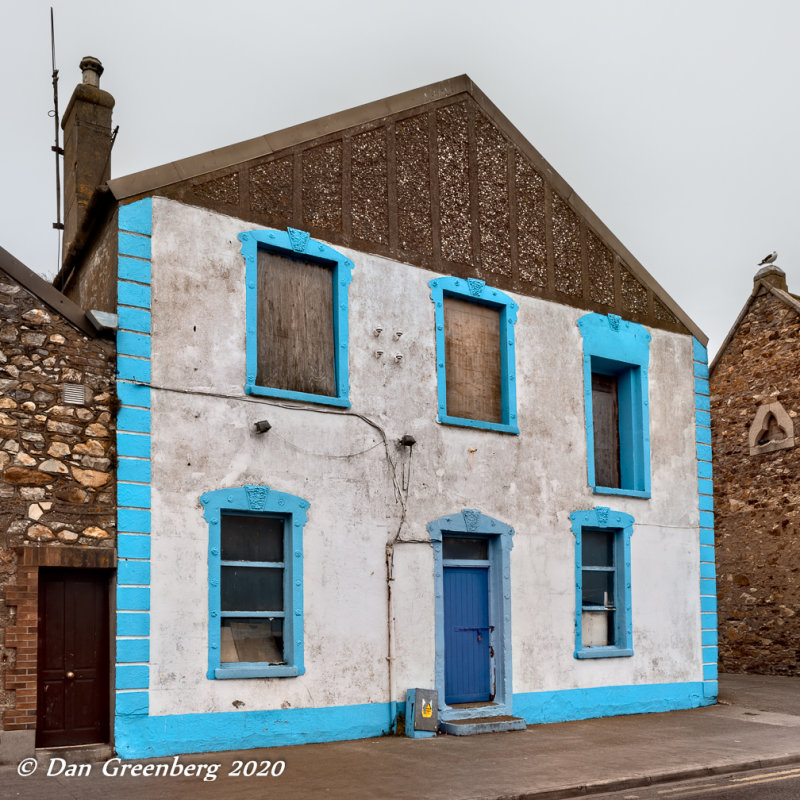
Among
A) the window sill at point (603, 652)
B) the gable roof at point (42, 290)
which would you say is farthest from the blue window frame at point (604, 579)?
the gable roof at point (42, 290)

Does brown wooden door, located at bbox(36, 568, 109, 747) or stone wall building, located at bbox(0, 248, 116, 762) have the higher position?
stone wall building, located at bbox(0, 248, 116, 762)

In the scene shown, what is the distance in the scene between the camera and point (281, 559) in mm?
11531

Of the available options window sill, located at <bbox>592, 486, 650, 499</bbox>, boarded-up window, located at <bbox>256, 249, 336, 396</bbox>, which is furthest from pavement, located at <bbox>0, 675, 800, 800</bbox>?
boarded-up window, located at <bbox>256, 249, 336, 396</bbox>

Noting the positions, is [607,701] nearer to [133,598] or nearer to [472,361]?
[472,361]

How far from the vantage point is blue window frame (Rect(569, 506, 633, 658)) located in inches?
558

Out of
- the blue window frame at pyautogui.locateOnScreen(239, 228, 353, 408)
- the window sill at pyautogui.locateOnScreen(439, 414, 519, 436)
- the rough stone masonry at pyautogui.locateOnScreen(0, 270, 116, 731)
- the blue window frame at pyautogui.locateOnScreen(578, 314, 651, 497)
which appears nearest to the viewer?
the rough stone masonry at pyautogui.locateOnScreen(0, 270, 116, 731)

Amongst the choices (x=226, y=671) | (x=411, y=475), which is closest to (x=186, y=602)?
(x=226, y=671)

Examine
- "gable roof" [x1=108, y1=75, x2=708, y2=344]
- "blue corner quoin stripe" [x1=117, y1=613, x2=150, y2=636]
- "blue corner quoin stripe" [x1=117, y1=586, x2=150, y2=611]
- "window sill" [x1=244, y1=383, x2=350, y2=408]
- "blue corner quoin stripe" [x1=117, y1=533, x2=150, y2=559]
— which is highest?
"gable roof" [x1=108, y1=75, x2=708, y2=344]

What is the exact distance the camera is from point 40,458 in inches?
392

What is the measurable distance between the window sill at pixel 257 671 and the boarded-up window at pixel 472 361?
4100 millimetres

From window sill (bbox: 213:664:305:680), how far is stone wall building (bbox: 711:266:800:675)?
11769mm

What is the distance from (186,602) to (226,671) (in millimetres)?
865

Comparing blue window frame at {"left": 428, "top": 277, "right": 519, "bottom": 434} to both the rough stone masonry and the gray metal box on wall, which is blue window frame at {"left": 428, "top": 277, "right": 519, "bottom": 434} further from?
the rough stone masonry

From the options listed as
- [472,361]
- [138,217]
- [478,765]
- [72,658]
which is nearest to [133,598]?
[72,658]
